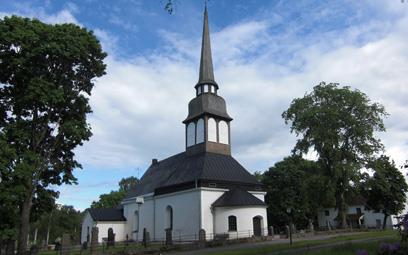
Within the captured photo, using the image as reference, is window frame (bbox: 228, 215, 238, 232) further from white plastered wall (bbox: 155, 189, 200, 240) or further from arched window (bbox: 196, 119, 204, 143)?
arched window (bbox: 196, 119, 204, 143)

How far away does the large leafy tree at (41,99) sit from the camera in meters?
22.2

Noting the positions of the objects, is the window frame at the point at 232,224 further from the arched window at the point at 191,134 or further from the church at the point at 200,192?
the arched window at the point at 191,134

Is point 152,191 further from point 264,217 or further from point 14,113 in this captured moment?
point 14,113

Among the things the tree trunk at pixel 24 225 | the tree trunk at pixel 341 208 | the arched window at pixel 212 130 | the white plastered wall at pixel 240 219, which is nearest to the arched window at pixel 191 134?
the arched window at pixel 212 130

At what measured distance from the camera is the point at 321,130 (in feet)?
136

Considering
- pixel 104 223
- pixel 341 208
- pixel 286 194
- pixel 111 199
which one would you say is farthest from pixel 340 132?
pixel 111 199

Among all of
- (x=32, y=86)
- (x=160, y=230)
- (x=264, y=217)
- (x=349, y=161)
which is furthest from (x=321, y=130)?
(x=32, y=86)

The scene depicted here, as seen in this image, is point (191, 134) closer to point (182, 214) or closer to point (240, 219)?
point (182, 214)

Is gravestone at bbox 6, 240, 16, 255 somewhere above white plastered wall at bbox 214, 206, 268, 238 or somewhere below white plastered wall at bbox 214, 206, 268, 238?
below

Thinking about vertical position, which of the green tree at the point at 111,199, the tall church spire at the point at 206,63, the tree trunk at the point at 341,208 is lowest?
the tree trunk at the point at 341,208

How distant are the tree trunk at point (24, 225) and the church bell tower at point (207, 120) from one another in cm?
1974

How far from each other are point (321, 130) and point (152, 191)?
19.7 m

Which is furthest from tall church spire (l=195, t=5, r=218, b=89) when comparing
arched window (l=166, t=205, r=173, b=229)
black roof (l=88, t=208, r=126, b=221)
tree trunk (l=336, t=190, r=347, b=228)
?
black roof (l=88, t=208, r=126, b=221)

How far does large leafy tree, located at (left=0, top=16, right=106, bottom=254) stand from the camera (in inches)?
872
